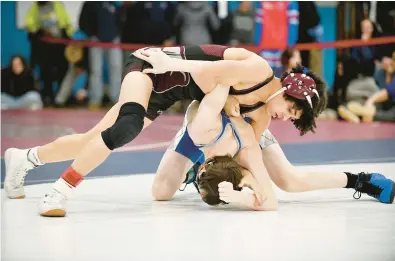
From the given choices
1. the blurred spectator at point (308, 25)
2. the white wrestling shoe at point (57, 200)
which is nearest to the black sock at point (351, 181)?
the white wrestling shoe at point (57, 200)

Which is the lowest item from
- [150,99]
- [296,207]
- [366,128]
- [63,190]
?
[366,128]

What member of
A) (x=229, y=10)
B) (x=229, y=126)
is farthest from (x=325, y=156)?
(x=229, y=10)

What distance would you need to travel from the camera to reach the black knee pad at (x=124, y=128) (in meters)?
3.33

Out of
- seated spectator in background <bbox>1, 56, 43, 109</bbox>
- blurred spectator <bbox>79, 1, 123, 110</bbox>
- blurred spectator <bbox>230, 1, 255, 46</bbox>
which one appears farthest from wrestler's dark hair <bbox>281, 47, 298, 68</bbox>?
seated spectator in background <bbox>1, 56, 43, 109</bbox>

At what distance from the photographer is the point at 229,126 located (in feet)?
12.0

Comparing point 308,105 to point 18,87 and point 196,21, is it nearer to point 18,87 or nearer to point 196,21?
point 196,21

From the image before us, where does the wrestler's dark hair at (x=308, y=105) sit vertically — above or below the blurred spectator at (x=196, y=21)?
above

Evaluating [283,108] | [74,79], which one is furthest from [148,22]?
[283,108]

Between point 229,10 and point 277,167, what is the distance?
6.24 metres

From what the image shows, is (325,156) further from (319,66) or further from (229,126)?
(319,66)

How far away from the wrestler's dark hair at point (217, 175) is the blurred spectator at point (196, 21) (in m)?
6.05

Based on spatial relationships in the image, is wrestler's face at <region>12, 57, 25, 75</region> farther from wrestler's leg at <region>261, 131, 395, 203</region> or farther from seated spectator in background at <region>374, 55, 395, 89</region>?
wrestler's leg at <region>261, 131, 395, 203</region>

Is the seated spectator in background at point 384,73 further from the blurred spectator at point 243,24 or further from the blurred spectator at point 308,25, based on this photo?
the blurred spectator at point 243,24

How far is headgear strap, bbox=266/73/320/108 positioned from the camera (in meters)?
3.56
